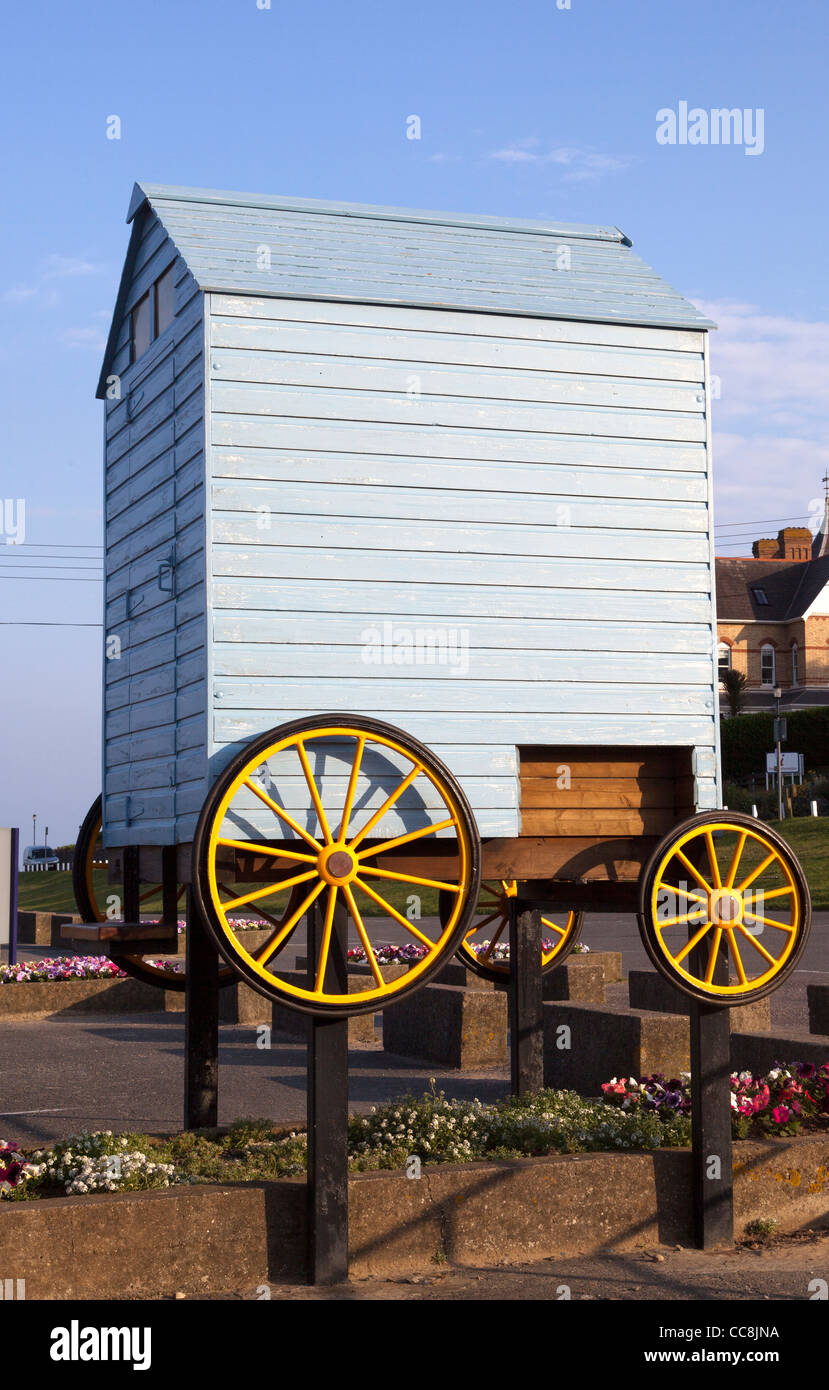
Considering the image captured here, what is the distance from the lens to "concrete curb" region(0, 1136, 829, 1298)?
6266 mm

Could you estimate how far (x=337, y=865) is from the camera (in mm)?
7008

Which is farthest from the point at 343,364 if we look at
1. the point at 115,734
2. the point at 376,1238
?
the point at 376,1238

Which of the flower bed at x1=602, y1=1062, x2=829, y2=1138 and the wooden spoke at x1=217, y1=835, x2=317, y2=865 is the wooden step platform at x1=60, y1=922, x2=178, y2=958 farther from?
the flower bed at x1=602, y1=1062, x2=829, y2=1138

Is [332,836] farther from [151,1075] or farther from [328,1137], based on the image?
[151,1075]

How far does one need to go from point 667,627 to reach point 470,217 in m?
3.19

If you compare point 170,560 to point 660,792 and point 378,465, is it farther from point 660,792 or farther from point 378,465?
point 660,792

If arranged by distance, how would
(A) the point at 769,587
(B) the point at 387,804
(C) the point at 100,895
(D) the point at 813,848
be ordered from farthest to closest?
(A) the point at 769,587
(C) the point at 100,895
(D) the point at 813,848
(B) the point at 387,804

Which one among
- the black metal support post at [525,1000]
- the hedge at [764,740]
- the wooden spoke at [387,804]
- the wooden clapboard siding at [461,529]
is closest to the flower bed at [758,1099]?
the black metal support post at [525,1000]

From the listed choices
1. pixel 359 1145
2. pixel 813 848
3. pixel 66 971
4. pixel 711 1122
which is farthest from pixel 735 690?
pixel 359 1145

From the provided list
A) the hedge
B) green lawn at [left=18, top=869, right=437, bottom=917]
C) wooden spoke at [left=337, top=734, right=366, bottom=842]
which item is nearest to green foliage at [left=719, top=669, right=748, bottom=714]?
the hedge

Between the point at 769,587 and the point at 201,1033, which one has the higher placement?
the point at 769,587

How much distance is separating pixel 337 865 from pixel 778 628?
2701 inches

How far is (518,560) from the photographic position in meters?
8.00

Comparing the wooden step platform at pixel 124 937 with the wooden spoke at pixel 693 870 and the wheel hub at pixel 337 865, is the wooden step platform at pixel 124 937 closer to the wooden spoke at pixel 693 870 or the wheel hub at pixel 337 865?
the wheel hub at pixel 337 865
